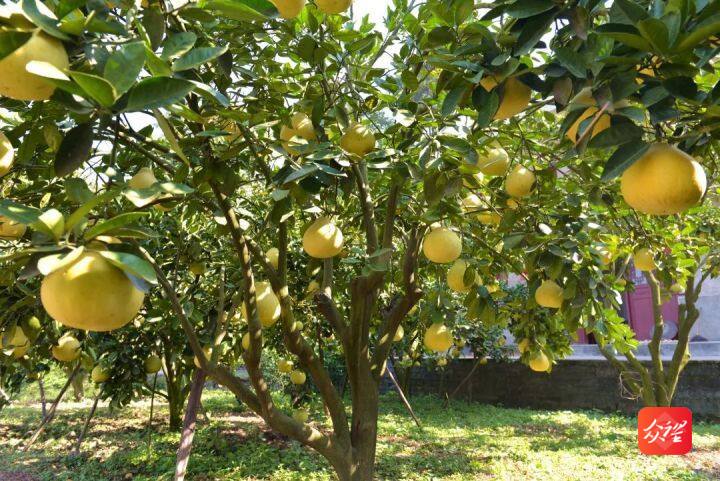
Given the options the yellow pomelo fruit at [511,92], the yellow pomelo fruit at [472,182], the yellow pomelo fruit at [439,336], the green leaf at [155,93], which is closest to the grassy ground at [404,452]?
the yellow pomelo fruit at [439,336]

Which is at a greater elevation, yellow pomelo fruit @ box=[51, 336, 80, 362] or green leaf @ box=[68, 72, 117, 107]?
green leaf @ box=[68, 72, 117, 107]

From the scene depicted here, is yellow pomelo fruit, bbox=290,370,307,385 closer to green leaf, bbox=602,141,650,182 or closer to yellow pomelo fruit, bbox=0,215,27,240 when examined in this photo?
yellow pomelo fruit, bbox=0,215,27,240

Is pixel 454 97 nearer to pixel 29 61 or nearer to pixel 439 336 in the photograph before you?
pixel 29 61

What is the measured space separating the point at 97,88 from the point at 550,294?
231 centimetres

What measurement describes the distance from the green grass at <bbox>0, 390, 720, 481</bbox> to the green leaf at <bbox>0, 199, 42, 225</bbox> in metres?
4.80

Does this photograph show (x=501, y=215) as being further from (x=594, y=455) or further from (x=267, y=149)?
(x=594, y=455)

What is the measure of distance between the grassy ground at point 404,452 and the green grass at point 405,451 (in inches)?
0.5

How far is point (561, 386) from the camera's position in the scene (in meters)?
9.54

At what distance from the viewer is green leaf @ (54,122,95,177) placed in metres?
1.03

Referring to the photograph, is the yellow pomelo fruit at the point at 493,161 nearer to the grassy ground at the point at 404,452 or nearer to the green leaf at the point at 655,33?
the green leaf at the point at 655,33

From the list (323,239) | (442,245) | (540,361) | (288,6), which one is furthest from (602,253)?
(288,6)

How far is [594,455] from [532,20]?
5.88 m

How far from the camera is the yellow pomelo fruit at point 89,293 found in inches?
33.9

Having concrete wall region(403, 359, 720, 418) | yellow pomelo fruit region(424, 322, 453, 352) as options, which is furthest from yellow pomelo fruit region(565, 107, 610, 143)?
concrete wall region(403, 359, 720, 418)
